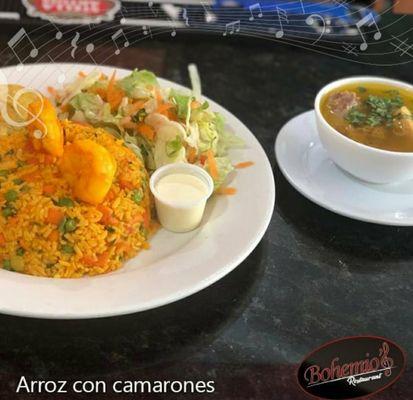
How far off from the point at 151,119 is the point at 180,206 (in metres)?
0.47

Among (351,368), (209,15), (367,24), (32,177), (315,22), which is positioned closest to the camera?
(351,368)

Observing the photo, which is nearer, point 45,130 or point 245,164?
point 45,130

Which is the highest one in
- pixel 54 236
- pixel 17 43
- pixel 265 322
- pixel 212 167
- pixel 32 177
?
pixel 17 43

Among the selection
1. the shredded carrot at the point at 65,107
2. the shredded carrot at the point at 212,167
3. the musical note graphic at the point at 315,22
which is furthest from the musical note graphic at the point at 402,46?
the shredded carrot at the point at 65,107

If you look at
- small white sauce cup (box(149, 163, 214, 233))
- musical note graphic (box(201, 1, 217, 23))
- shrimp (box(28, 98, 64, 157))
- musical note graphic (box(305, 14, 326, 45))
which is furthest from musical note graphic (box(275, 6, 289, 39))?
shrimp (box(28, 98, 64, 157))

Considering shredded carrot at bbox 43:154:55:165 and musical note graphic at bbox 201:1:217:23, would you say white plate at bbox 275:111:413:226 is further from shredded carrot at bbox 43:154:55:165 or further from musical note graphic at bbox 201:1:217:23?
shredded carrot at bbox 43:154:55:165

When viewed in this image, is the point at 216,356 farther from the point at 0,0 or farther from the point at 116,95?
the point at 0,0

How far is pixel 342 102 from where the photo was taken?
2207 mm

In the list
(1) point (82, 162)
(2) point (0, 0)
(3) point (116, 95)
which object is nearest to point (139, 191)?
(1) point (82, 162)

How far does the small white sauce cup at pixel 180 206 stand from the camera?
1909 millimetres

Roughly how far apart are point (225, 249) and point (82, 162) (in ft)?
1.73

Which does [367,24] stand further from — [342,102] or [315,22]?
[342,102]

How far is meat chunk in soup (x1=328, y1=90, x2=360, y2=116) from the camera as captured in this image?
2.20 meters

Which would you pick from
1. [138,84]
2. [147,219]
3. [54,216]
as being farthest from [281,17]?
[54,216]
